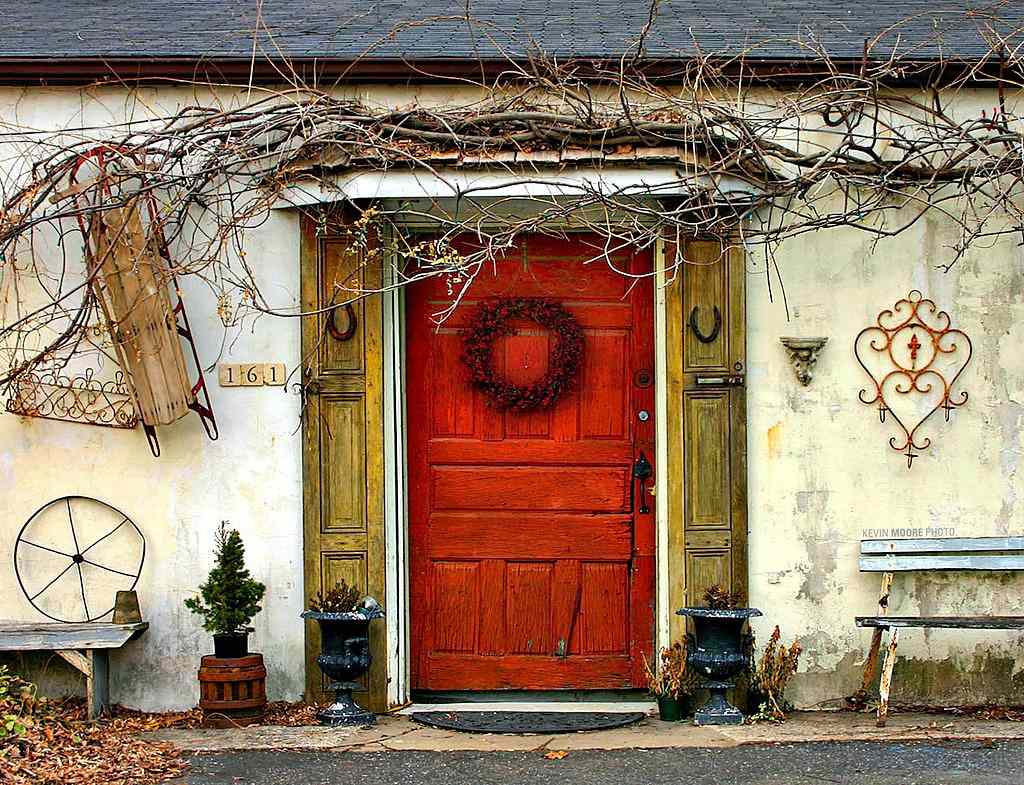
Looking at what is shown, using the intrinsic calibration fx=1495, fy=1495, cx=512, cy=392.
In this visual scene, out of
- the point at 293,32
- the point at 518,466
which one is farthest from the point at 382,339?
the point at 293,32

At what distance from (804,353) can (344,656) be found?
2.69m

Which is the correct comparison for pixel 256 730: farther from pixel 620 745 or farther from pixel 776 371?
pixel 776 371

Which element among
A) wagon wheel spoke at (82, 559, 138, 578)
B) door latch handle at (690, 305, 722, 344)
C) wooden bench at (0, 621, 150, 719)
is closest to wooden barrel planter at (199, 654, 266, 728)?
wooden bench at (0, 621, 150, 719)

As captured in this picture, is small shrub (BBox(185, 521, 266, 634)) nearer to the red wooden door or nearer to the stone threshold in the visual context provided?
Result: the stone threshold

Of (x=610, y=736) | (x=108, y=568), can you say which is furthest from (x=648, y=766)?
(x=108, y=568)

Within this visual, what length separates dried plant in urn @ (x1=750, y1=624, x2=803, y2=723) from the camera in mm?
7250

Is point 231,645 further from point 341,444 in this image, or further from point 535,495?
point 535,495

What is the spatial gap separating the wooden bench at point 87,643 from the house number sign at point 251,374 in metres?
1.27

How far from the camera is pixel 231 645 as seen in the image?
23.7 ft

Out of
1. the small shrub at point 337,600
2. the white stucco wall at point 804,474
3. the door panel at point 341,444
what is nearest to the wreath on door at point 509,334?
the door panel at point 341,444

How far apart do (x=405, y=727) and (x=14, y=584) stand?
2105 mm

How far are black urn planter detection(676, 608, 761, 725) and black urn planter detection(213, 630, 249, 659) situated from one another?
2.13 m

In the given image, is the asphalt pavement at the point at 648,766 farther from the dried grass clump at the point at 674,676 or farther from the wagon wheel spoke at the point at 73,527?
the wagon wheel spoke at the point at 73,527

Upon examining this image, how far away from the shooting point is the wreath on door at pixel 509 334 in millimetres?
7617
